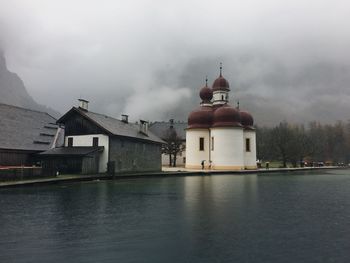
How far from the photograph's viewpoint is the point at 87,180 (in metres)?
34.1

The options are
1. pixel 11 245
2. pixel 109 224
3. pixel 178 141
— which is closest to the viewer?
pixel 11 245

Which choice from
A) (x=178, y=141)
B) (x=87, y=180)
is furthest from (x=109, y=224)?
(x=178, y=141)

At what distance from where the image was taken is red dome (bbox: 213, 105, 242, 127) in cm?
6009

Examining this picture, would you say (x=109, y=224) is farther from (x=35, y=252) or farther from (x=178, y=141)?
(x=178, y=141)

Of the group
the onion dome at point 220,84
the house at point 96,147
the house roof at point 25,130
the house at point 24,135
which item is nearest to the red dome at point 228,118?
the onion dome at point 220,84

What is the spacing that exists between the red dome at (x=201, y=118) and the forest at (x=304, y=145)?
21.5 metres

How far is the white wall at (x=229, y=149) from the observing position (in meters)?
59.5

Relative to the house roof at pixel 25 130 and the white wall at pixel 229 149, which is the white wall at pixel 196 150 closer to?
the white wall at pixel 229 149

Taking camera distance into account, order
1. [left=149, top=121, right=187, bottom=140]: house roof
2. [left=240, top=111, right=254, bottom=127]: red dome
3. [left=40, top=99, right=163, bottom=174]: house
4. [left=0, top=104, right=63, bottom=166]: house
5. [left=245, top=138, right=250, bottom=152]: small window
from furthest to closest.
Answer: [left=149, top=121, right=187, bottom=140]: house roof < [left=240, top=111, right=254, bottom=127]: red dome < [left=245, top=138, right=250, bottom=152]: small window < [left=40, top=99, right=163, bottom=174]: house < [left=0, top=104, right=63, bottom=166]: house

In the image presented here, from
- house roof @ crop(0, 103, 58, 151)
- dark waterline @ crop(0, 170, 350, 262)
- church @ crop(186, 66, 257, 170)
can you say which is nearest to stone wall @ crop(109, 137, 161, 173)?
house roof @ crop(0, 103, 58, 151)

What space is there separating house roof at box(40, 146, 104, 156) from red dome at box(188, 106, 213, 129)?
27.3 meters

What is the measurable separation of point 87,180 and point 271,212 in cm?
2189

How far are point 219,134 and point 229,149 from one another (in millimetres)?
3225

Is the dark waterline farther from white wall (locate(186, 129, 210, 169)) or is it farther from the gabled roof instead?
white wall (locate(186, 129, 210, 169))
